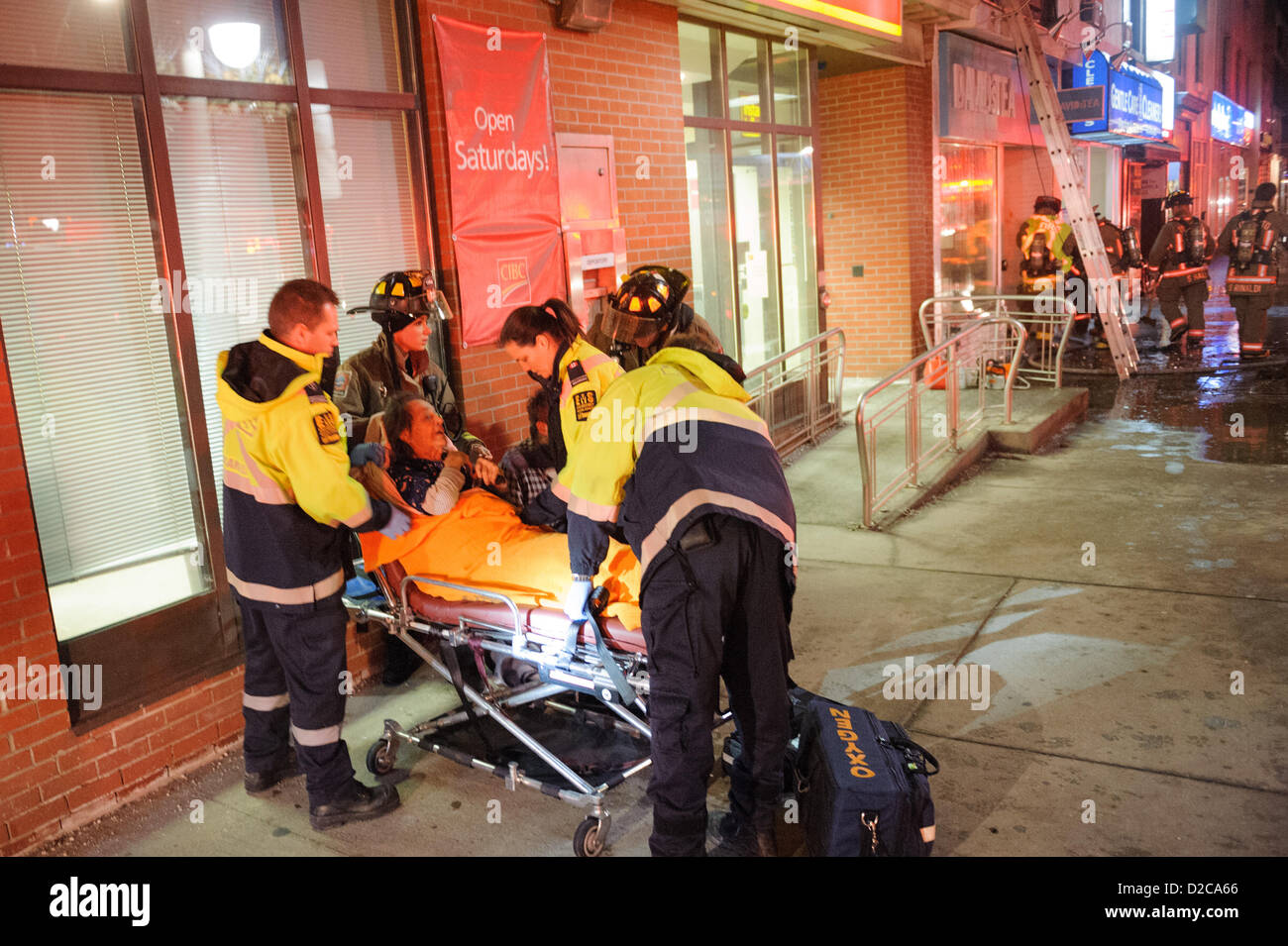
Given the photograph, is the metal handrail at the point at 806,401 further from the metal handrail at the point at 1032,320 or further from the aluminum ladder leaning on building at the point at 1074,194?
the aluminum ladder leaning on building at the point at 1074,194

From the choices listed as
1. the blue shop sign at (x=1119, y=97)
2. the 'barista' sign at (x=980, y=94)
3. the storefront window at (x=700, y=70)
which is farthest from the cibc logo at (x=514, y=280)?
the blue shop sign at (x=1119, y=97)

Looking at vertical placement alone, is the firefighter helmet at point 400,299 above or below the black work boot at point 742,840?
above

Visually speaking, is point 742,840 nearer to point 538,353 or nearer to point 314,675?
point 314,675

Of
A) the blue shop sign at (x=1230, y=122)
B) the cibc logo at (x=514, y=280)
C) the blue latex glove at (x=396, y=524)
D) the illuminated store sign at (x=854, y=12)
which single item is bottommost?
the blue latex glove at (x=396, y=524)

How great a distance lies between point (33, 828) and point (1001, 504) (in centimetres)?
676

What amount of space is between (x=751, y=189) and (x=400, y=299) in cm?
531

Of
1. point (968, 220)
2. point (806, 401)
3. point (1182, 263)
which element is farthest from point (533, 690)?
point (1182, 263)

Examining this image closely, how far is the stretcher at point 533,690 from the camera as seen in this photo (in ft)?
12.0

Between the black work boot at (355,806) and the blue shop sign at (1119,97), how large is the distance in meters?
15.1

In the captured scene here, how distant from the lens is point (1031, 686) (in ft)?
15.8

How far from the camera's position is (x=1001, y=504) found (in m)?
7.88

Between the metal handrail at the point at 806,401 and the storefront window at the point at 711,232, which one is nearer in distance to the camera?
the storefront window at the point at 711,232
